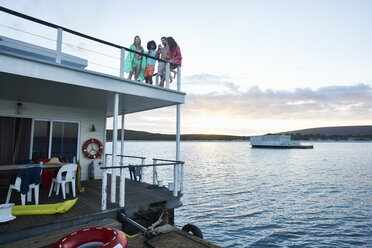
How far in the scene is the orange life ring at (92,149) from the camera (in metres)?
7.76

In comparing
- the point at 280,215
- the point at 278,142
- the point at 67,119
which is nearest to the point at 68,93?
the point at 67,119

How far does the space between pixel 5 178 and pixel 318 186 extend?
54.9ft

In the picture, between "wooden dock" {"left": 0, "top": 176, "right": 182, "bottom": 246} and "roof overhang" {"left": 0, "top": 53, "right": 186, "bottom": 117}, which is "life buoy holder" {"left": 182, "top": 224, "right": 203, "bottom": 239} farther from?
"roof overhang" {"left": 0, "top": 53, "right": 186, "bottom": 117}

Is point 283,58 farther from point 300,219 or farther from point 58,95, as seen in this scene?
point 58,95

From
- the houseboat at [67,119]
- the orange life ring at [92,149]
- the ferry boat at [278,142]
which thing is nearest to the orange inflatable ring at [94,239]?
the houseboat at [67,119]

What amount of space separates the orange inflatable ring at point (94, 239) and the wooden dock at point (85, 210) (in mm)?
1699

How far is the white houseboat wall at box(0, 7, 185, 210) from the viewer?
13.8ft

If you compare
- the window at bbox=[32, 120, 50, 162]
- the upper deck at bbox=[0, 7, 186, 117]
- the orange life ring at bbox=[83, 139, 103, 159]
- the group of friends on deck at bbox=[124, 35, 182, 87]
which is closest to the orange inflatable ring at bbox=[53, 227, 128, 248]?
the upper deck at bbox=[0, 7, 186, 117]

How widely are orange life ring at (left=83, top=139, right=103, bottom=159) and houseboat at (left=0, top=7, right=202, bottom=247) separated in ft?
0.12

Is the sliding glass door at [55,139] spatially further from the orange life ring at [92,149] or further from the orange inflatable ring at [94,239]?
the orange inflatable ring at [94,239]

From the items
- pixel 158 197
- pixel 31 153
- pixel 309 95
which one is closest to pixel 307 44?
pixel 158 197

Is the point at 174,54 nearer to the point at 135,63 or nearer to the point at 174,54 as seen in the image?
the point at 174,54

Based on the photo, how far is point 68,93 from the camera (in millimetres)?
5520

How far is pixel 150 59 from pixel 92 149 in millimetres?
4089
